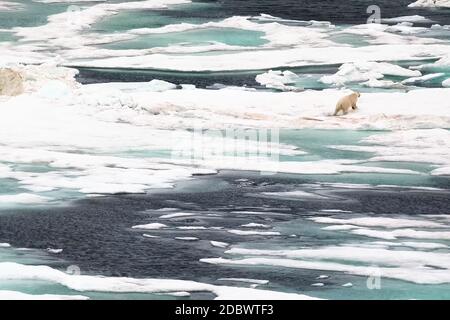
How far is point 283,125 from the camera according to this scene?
6.70 metres

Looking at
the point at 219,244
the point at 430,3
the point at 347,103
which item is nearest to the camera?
the point at 219,244

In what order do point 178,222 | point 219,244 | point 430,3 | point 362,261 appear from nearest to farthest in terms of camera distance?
point 362,261
point 219,244
point 178,222
point 430,3

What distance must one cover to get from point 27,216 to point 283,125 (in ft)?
6.26

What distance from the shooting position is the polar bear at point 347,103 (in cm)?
689

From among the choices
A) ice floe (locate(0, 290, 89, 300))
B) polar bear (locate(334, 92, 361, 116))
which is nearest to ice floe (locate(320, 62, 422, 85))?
polar bear (locate(334, 92, 361, 116))

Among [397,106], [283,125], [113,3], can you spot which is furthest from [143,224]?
[113,3]

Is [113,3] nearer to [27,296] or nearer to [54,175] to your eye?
[54,175]

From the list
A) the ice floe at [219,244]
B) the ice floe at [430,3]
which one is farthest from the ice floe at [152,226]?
the ice floe at [430,3]

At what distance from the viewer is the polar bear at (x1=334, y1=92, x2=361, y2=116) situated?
6891 millimetres

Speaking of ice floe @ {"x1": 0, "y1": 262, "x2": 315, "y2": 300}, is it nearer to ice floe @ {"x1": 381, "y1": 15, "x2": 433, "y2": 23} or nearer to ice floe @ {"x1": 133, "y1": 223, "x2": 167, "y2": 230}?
ice floe @ {"x1": 133, "y1": 223, "x2": 167, "y2": 230}

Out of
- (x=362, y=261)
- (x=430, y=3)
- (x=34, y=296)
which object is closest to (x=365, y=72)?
(x=430, y=3)

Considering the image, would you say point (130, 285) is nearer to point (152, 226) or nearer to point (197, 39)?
point (152, 226)

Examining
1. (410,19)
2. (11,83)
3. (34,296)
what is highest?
(410,19)

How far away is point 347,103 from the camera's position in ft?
22.8
